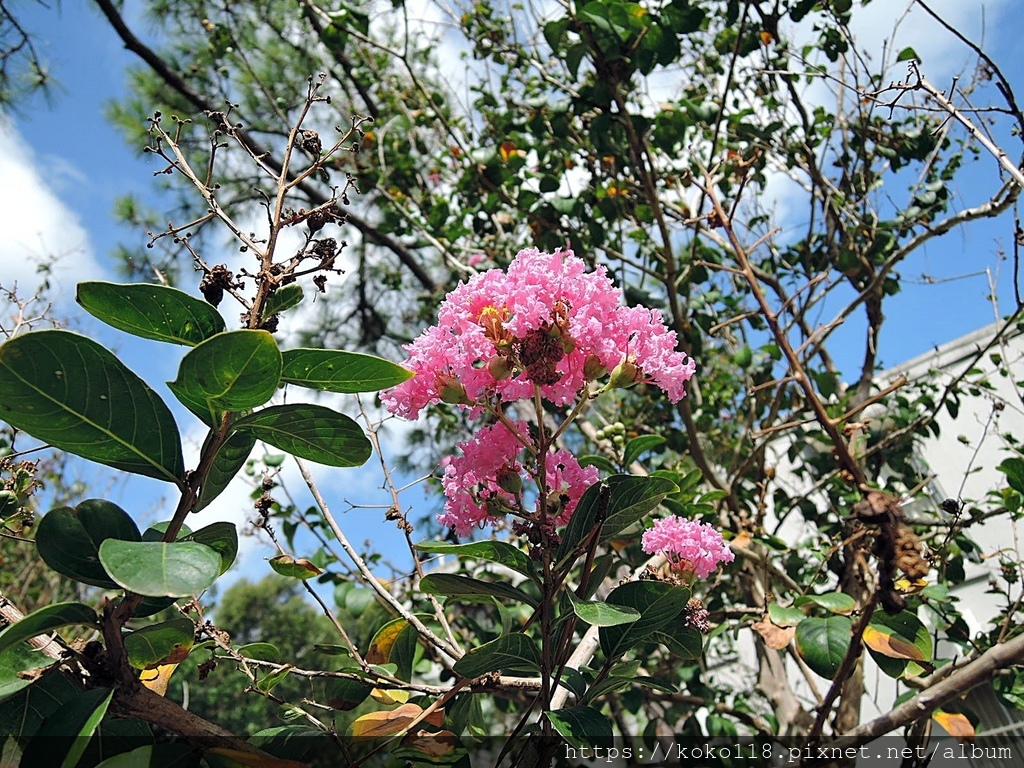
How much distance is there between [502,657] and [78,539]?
388mm

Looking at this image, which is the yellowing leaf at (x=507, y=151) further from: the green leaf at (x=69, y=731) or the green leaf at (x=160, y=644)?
the green leaf at (x=69, y=731)

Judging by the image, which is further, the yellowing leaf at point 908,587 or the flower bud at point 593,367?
the yellowing leaf at point 908,587

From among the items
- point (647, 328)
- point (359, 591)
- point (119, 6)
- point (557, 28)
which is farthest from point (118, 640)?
point (119, 6)

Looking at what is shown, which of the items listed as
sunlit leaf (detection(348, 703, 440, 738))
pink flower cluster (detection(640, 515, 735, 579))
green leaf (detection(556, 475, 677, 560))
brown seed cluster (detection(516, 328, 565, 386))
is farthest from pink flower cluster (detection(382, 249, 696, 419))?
sunlit leaf (detection(348, 703, 440, 738))

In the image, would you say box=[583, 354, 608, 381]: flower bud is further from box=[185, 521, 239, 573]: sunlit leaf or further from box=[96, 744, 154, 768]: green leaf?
box=[96, 744, 154, 768]: green leaf

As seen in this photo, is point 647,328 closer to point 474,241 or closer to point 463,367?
point 463,367

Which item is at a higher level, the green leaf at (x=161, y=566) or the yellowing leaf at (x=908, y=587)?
the yellowing leaf at (x=908, y=587)

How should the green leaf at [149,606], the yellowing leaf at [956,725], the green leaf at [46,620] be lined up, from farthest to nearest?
the yellowing leaf at [956,725] < the green leaf at [149,606] < the green leaf at [46,620]

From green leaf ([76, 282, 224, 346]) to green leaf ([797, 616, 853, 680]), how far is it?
0.87m

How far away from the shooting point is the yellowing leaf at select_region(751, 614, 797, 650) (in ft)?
3.33

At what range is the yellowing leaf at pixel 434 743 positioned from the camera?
687 millimetres

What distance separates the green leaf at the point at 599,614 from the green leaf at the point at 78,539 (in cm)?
37

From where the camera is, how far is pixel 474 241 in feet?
8.20

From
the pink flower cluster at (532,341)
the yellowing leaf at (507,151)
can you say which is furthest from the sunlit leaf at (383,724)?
the yellowing leaf at (507,151)
